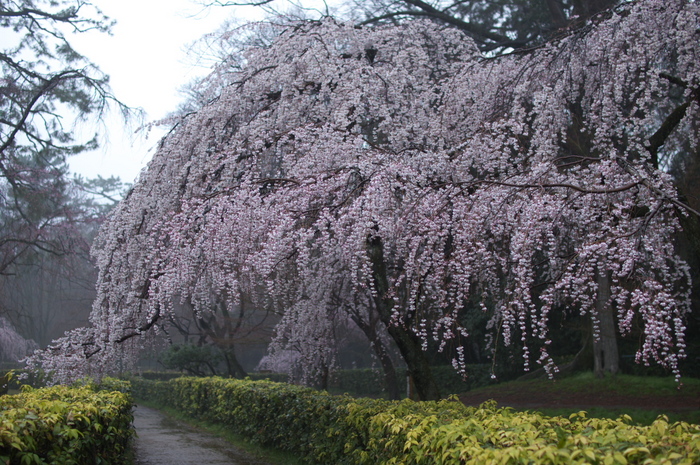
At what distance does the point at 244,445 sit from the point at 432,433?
599 cm

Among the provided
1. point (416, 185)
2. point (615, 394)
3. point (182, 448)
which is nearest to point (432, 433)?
point (416, 185)

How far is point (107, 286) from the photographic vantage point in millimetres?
7035

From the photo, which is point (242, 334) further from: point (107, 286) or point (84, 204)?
point (84, 204)

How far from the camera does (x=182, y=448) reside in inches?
339

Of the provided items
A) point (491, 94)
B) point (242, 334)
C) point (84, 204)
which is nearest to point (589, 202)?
point (491, 94)

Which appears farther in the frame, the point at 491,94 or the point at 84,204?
the point at 84,204

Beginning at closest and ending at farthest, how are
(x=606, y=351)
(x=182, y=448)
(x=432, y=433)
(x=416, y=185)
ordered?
(x=432, y=433) < (x=416, y=185) < (x=182, y=448) < (x=606, y=351)

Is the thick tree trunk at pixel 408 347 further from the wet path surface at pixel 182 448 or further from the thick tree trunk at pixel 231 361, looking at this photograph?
the thick tree trunk at pixel 231 361

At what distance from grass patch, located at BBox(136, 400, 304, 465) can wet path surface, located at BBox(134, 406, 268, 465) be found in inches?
4.7

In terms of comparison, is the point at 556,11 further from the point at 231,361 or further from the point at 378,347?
the point at 231,361

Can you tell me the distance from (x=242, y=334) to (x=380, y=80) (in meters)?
13.0

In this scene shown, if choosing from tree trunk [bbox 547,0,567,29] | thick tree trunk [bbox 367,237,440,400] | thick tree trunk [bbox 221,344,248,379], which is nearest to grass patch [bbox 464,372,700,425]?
thick tree trunk [bbox 367,237,440,400]

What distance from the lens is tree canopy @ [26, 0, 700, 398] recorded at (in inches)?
176

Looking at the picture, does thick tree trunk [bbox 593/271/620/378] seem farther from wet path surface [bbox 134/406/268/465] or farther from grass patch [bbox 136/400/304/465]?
wet path surface [bbox 134/406/268/465]
